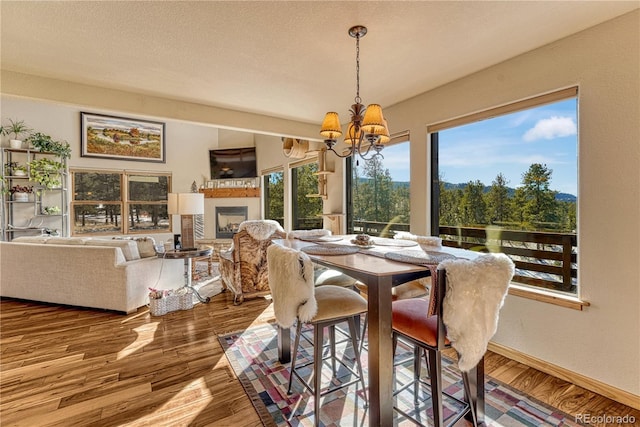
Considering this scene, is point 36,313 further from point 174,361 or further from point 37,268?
point 174,361

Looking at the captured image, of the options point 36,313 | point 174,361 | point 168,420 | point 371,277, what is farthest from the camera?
point 36,313

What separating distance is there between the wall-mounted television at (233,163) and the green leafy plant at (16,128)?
3371mm

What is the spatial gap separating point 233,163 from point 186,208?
13.3 feet

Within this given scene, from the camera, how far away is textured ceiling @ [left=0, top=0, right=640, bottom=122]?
184cm

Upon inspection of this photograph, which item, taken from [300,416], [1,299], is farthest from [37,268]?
[300,416]

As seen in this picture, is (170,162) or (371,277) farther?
(170,162)

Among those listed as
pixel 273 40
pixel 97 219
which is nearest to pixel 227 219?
pixel 97 219

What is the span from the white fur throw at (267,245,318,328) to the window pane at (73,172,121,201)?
21.0 ft

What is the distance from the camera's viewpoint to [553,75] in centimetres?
222

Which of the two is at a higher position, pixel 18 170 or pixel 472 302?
pixel 18 170

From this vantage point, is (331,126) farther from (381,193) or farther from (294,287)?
(381,193)

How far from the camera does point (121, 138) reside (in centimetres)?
657

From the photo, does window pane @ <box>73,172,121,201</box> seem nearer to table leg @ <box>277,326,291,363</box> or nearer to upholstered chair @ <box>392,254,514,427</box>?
table leg @ <box>277,326,291,363</box>

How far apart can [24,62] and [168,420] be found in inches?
121
